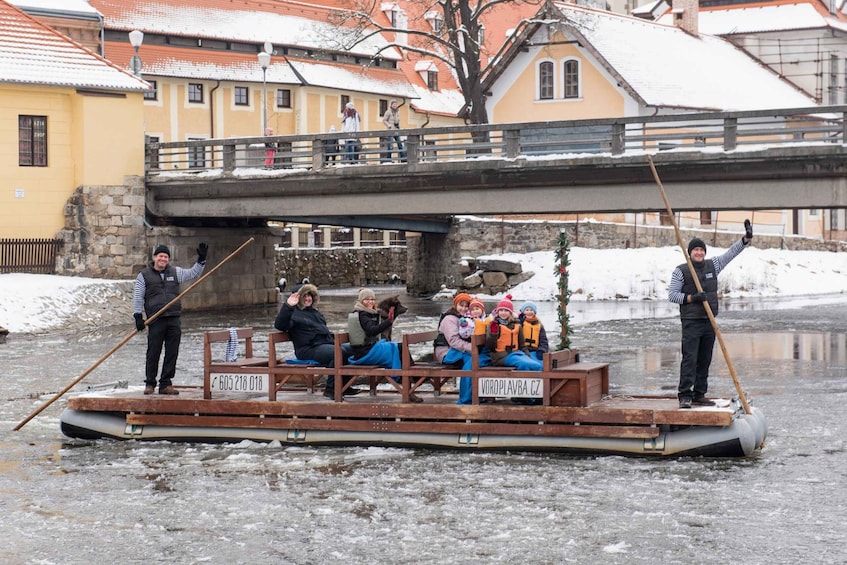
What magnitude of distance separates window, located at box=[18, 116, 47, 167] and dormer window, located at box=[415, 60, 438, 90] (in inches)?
1669

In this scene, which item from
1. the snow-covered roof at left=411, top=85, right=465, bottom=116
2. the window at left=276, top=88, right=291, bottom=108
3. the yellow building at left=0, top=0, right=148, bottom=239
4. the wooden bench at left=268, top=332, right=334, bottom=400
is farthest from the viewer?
the snow-covered roof at left=411, top=85, right=465, bottom=116

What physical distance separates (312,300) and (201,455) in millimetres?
2279

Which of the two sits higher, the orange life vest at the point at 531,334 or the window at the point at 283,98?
the window at the point at 283,98

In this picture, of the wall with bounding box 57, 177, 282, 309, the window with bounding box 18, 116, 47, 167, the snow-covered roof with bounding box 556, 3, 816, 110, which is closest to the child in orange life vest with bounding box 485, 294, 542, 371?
the wall with bounding box 57, 177, 282, 309

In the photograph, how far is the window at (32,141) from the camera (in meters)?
35.7

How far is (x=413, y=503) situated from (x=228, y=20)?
55529 mm

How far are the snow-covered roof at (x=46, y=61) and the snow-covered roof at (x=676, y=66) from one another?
18.2 metres

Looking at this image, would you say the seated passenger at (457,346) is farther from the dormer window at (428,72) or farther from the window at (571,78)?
the dormer window at (428,72)

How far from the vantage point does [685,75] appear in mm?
54750

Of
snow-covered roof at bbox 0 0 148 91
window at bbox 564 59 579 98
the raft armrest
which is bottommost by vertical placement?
the raft armrest

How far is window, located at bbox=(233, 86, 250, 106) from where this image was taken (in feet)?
209

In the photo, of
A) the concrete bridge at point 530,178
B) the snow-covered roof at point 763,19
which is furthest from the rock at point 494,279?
the snow-covered roof at point 763,19

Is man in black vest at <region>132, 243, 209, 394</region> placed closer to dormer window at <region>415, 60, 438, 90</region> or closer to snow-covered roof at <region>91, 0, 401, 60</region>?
snow-covered roof at <region>91, 0, 401, 60</region>

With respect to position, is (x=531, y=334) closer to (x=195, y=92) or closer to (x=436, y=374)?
(x=436, y=374)
